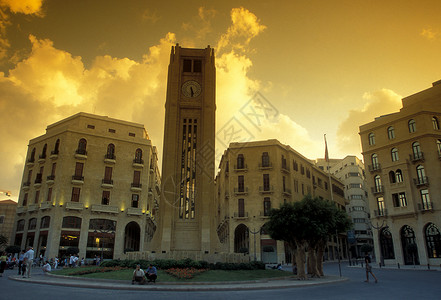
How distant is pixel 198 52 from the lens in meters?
38.9

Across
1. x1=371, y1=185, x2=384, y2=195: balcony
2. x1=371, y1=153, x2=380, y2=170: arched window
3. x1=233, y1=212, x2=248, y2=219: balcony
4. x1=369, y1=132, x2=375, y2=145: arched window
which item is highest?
x1=369, y1=132, x2=375, y2=145: arched window

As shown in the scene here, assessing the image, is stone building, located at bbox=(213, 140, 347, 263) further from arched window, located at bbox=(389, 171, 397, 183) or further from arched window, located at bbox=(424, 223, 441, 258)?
arched window, located at bbox=(424, 223, 441, 258)

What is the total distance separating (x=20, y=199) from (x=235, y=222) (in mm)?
33748

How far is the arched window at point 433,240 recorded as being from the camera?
133 ft

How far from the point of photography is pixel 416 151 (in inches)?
1747

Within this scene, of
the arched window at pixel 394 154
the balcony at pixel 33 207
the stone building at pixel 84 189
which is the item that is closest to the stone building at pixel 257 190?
the stone building at pixel 84 189

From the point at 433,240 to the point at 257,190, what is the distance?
24986mm

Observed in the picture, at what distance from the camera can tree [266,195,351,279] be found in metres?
24.6

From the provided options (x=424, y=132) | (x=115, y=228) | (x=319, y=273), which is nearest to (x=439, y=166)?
(x=424, y=132)

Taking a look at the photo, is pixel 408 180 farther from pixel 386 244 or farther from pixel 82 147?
pixel 82 147

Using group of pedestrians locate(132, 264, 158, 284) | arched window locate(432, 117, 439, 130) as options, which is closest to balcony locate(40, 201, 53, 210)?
group of pedestrians locate(132, 264, 158, 284)

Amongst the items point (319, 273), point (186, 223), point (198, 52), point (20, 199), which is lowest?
point (319, 273)

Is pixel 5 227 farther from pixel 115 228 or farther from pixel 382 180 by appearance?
pixel 382 180

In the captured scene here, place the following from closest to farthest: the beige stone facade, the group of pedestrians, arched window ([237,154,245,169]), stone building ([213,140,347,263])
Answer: the group of pedestrians → the beige stone facade → stone building ([213,140,347,263]) → arched window ([237,154,245,169])
